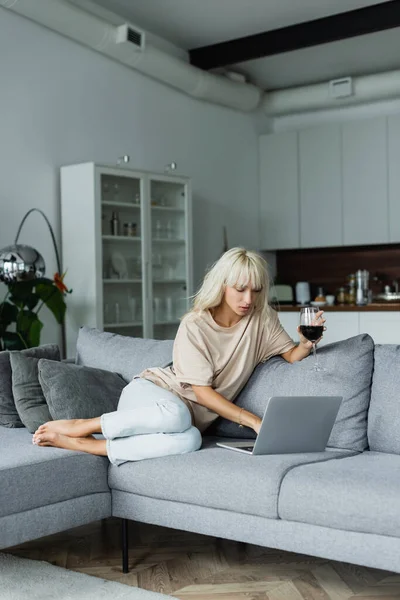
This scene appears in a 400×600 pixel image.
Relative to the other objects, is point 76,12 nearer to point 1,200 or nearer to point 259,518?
point 1,200

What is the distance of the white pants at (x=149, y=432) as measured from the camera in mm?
2857

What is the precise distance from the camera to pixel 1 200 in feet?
17.1

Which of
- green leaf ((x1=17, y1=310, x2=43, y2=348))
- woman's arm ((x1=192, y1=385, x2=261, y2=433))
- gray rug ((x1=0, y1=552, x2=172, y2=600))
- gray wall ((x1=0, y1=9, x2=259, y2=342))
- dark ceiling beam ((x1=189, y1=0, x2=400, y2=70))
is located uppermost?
dark ceiling beam ((x1=189, y1=0, x2=400, y2=70))

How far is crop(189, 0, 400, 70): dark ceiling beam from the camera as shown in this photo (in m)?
5.88

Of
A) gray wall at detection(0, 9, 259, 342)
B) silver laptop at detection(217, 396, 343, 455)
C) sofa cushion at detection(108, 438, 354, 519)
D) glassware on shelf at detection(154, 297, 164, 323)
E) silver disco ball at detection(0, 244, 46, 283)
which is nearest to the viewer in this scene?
sofa cushion at detection(108, 438, 354, 519)

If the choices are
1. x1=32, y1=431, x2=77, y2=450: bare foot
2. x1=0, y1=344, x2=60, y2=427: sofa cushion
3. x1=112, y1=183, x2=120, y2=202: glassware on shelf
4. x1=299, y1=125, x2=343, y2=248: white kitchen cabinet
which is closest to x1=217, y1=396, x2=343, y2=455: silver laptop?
x1=32, y1=431, x2=77, y2=450: bare foot

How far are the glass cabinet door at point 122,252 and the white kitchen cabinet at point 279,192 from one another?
2358mm

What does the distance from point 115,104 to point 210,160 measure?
1.38 m

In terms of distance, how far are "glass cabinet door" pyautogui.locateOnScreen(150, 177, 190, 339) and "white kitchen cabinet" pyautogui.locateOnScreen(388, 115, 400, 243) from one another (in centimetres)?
209

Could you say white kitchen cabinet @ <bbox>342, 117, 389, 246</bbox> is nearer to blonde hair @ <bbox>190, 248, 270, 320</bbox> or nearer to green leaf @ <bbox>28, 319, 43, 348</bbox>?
green leaf @ <bbox>28, 319, 43, 348</bbox>

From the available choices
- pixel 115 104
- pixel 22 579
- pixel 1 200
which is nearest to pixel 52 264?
A: pixel 1 200

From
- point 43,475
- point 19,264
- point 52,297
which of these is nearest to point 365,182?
point 52,297

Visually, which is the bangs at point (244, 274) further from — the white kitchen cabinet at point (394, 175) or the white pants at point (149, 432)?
the white kitchen cabinet at point (394, 175)

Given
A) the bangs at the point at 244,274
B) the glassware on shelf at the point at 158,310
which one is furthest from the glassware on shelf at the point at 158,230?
the bangs at the point at 244,274
